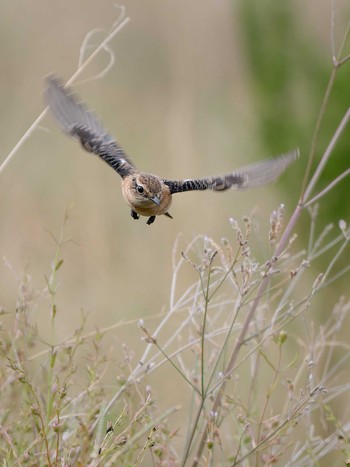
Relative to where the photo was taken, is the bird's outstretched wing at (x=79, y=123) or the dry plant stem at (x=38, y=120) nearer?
the dry plant stem at (x=38, y=120)

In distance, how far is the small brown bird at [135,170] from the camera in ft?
7.27

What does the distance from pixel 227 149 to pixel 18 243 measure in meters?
2.35

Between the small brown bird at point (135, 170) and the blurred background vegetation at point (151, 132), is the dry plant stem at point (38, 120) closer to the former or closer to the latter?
the small brown bird at point (135, 170)

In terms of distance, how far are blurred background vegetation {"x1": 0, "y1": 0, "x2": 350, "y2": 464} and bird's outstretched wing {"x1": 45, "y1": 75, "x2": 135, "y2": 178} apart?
93 centimetres

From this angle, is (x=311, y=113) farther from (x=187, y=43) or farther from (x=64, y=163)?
(x=64, y=163)

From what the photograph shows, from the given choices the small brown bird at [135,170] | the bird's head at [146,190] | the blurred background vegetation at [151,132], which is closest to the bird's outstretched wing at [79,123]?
the small brown bird at [135,170]

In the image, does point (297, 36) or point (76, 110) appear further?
point (297, 36)

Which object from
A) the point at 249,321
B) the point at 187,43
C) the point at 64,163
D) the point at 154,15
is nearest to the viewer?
the point at 249,321

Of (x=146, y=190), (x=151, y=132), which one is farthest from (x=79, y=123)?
(x=151, y=132)

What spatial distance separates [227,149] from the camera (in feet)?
24.0

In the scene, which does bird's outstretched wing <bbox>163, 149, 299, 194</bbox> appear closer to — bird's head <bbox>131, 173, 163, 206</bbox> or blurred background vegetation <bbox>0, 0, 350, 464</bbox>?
bird's head <bbox>131, 173, 163, 206</bbox>

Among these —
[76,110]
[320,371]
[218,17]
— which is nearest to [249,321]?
[76,110]

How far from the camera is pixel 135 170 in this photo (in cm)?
231

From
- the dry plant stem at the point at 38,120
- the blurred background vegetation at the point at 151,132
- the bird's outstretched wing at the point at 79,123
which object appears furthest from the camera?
the blurred background vegetation at the point at 151,132
